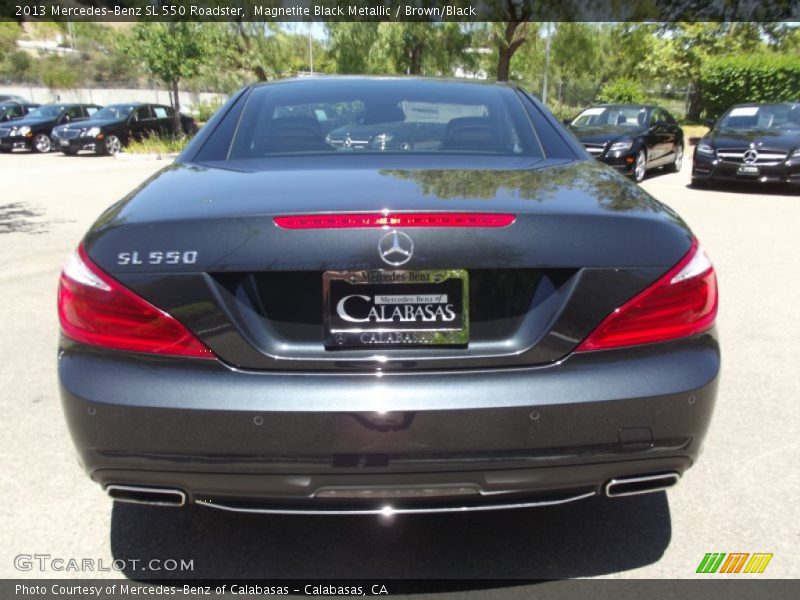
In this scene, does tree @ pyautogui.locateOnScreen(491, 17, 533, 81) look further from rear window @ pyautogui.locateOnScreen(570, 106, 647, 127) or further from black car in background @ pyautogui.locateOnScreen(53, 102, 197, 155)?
black car in background @ pyautogui.locateOnScreen(53, 102, 197, 155)

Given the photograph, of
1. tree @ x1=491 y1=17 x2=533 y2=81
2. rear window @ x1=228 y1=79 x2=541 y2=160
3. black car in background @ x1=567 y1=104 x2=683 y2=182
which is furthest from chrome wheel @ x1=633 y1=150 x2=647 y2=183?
rear window @ x1=228 y1=79 x2=541 y2=160

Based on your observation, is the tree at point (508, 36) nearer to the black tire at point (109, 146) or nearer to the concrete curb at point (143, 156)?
the concrete curb at point (143, 156)

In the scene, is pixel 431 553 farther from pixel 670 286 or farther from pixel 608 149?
pixel 608 149

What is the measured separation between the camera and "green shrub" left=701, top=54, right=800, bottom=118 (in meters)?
28.5

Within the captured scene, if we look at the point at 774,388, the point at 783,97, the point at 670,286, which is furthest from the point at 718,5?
the point at 670,286

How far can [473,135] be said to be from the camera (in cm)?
314

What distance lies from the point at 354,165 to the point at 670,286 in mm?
1120

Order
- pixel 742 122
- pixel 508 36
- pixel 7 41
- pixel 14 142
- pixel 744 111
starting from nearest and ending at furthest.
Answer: pixel 742 122 → pixel 744 111 → pixel 14 142 → pixel 508 36 → pixel 7 41

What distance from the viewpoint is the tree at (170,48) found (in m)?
22.4

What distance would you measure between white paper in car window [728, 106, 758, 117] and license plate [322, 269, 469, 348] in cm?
1397

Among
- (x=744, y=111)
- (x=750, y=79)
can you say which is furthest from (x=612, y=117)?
(x=750, y=79)

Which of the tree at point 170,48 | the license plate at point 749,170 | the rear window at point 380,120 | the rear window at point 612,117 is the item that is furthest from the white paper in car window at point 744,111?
the tree at point 170,48

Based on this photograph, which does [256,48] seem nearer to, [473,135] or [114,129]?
[114,129]
